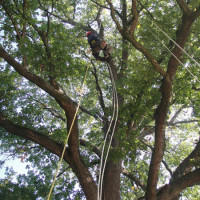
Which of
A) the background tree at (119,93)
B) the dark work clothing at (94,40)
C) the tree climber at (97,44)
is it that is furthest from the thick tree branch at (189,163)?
the dark work clothing at (94,40)

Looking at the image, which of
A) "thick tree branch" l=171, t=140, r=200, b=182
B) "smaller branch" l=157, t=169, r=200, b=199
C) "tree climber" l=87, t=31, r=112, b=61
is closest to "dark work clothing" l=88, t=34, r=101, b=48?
"tree climber" l=87, t=31, r=112, b=61

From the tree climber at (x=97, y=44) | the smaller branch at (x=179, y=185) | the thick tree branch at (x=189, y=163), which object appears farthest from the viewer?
the tree climber at (x=97, y=44)

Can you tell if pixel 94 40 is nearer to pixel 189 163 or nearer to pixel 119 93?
pixel 119 93

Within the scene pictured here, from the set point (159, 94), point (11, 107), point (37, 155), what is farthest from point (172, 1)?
point (37, 155)

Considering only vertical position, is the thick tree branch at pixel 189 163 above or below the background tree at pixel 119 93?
below

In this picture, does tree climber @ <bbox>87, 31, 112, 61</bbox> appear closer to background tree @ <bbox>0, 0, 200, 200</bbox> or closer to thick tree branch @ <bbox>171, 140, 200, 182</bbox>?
background tree @ <bbox>0, 0, 200, 200</bbox>

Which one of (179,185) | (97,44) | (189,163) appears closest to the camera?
(179,185)

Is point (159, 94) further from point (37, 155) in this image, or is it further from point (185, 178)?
point (37, 155)

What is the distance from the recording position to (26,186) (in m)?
6.05

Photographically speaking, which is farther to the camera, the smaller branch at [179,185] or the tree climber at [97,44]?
the tree climber at [97,44]

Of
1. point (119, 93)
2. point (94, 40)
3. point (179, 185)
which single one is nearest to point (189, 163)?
point (179, 185)

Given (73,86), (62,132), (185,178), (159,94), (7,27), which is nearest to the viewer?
(185,178)

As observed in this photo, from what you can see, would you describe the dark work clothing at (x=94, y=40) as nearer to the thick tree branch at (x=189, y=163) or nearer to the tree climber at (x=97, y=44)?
the tree climber at (x=97, y=44)

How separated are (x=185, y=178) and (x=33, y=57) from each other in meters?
4.40
